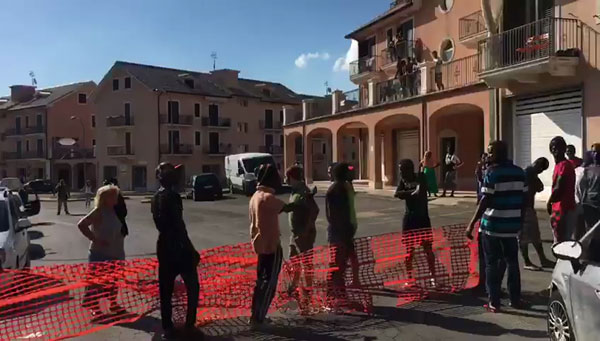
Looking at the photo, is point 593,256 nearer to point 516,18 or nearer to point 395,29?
point 516,18

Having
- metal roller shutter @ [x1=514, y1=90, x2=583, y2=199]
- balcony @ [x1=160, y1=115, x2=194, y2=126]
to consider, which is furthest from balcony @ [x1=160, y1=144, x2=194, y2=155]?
metal roller shutter @ [x1=514, y1=90, x2=583, y2=199]

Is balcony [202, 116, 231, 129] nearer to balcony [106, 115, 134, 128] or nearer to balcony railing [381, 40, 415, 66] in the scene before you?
balcony [106, 115, 134, 128]

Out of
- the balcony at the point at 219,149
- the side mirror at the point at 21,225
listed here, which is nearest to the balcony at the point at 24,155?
the balcony at the point at 219,149

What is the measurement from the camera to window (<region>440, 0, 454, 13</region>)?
24716 millimetres

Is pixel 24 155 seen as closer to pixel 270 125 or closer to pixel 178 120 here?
pixel 178 120

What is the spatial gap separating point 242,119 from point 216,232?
148 ft

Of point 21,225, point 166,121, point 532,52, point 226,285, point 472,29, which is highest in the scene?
point 472,29

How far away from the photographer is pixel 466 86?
20.2 m

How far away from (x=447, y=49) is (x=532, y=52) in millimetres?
9486

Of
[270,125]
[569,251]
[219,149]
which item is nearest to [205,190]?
[219,149]

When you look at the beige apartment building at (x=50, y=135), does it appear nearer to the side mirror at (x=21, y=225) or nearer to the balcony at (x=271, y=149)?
the balcony at (x=271, y=149)

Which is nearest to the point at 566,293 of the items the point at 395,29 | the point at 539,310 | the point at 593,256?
the point at 593,256

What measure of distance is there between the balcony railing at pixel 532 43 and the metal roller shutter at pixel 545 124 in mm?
1484

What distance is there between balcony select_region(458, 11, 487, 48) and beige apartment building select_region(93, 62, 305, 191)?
3636 centimetres
